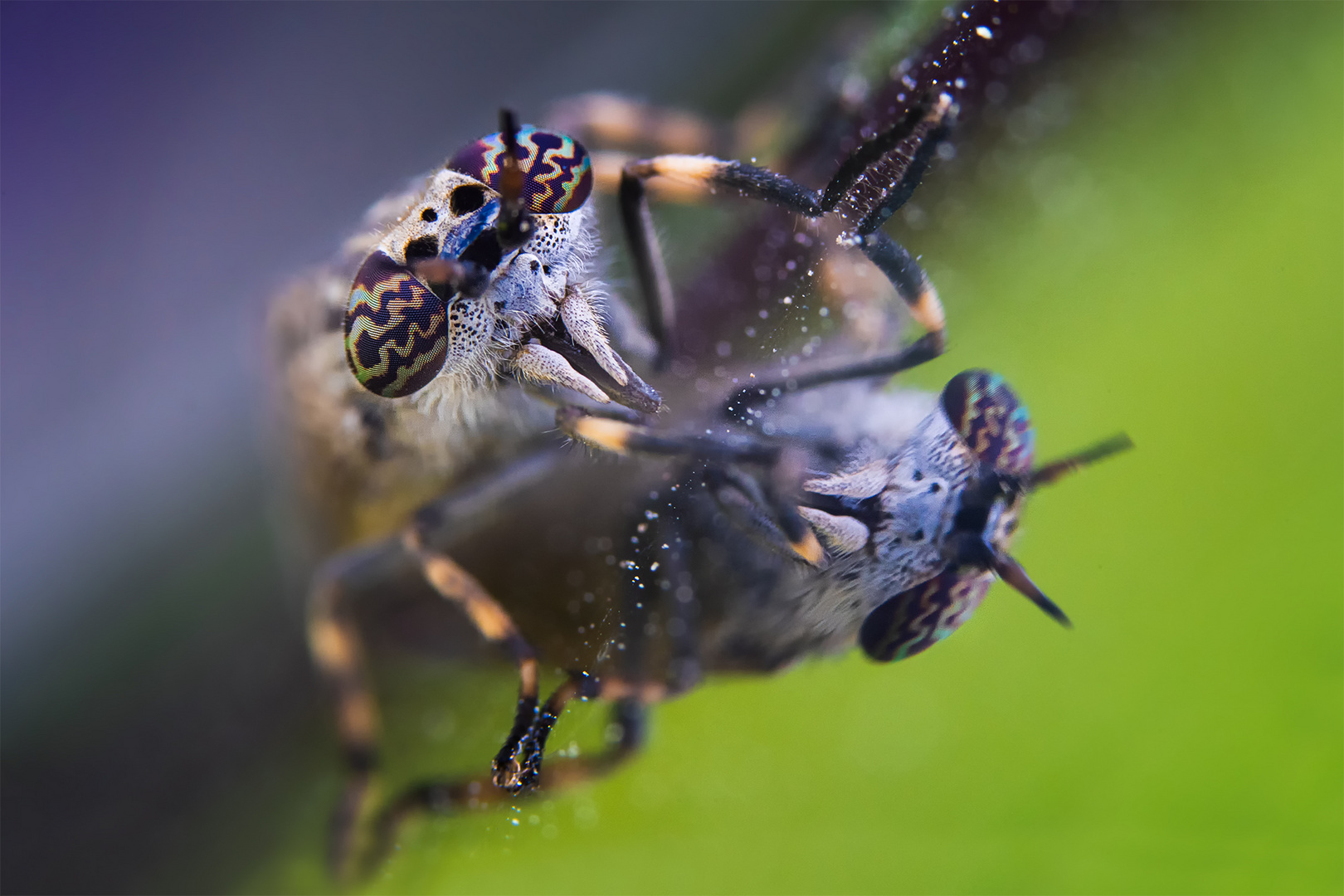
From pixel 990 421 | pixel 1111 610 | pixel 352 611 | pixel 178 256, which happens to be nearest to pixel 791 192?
pixel 990 421

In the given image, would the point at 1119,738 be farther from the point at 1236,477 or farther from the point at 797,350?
the point at 797,350

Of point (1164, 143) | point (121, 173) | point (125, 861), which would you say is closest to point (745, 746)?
point (1164, 143)


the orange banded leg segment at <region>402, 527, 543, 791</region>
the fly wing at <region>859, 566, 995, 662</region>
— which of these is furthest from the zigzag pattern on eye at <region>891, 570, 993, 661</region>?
the orange banded leg segment at <region>402, 527, 543, 791</region>

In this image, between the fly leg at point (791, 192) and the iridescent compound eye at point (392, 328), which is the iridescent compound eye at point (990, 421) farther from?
the iridescent compound eye at point (392, 328)

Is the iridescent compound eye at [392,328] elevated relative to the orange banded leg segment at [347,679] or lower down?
elevated

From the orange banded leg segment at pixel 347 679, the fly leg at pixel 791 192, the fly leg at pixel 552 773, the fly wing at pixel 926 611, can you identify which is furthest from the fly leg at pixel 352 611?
the fly wing at pixel 926 611

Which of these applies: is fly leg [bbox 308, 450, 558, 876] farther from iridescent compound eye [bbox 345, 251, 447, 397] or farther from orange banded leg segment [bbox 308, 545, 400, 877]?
iridescent compound eye [bbox 345, 251, 447, 397]
